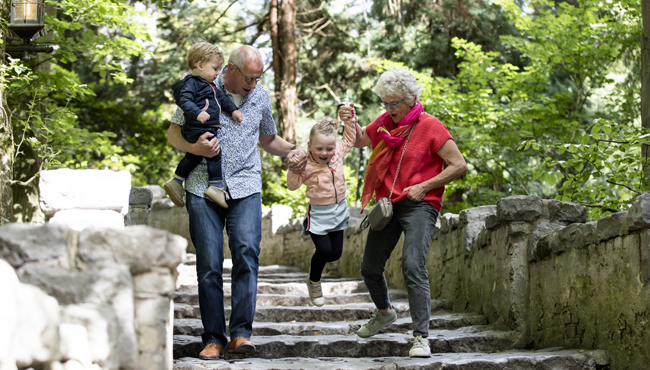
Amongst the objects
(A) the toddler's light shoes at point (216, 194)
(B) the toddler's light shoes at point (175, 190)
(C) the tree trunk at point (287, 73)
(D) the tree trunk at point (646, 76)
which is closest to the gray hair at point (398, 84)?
(A) the toddler's light shoes at point (216, 194)

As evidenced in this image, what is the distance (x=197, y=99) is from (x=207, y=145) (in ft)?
0.79

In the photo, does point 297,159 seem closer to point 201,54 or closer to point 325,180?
point 325,180

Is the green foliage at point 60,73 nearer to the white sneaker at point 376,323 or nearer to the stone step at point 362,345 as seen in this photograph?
the stone step at point 362,345

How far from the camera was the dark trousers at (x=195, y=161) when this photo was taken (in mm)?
2984

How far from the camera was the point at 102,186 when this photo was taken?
399 centimetres

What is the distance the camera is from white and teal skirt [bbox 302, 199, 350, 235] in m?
3.66

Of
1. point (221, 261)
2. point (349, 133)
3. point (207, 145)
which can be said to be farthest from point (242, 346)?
point (349, 133)

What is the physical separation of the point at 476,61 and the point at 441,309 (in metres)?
4.82

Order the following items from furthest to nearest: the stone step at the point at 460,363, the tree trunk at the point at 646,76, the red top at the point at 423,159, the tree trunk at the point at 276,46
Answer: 1. the tree trunk at the point at 276,46
2. the tree trunk at the point at 646,76
3. the red top at the point at 423,159
4. the stone step at the point at 460,363

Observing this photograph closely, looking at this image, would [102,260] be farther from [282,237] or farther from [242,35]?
[242,35]

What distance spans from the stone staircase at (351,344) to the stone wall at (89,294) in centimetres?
103

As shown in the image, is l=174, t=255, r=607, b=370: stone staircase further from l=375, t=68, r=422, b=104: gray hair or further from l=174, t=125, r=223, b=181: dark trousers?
l=375, t=68, r=422, b=104: gray hair

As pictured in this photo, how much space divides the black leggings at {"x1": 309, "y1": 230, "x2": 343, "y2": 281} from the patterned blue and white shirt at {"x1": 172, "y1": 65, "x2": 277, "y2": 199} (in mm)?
688

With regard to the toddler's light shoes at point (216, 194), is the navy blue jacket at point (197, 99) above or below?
above
